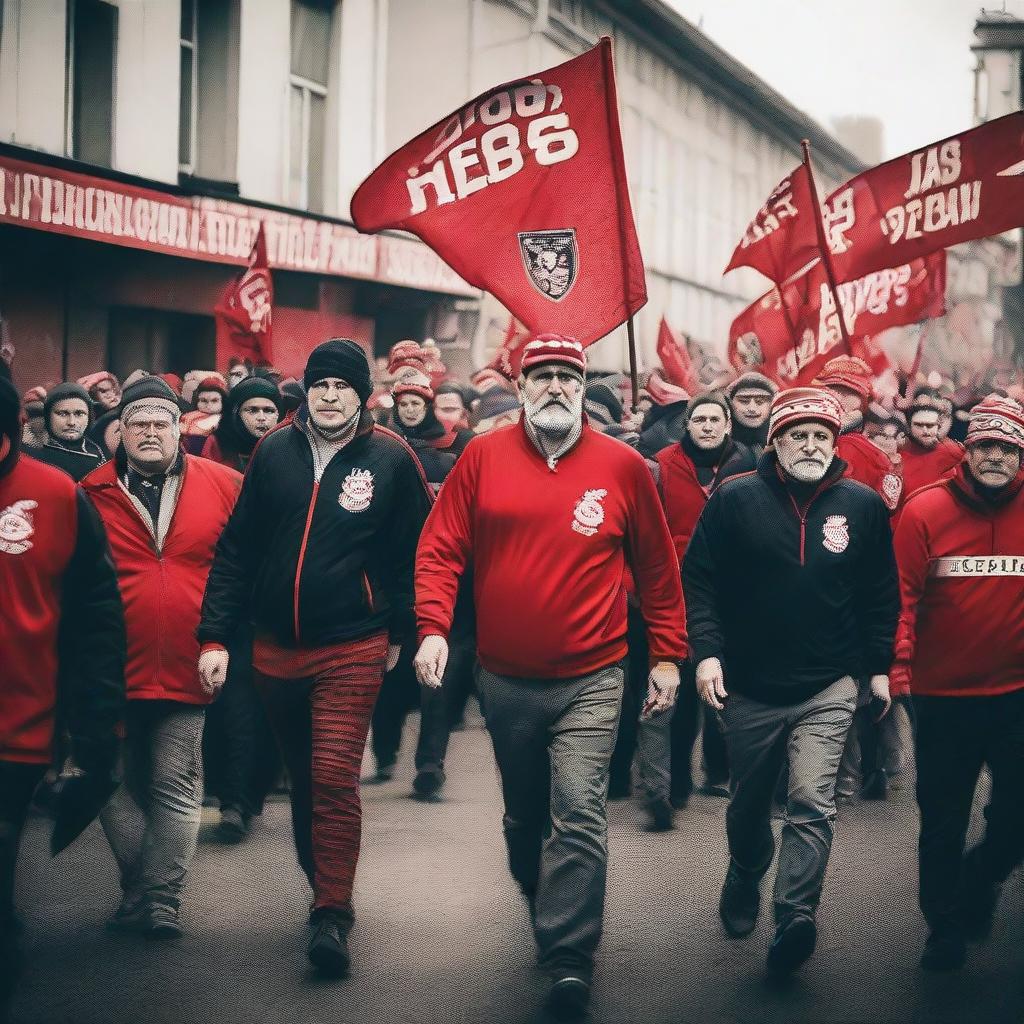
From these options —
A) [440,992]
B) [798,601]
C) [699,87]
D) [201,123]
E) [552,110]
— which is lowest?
[440,992]

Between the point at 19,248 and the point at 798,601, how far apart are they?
12.4 m

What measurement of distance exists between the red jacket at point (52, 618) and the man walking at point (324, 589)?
2.97 ft

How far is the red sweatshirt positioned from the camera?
17.9 ft

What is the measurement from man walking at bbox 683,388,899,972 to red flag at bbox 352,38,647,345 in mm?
1908

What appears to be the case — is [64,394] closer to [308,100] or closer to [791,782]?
[791,782]

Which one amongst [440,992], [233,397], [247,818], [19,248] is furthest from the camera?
[19,248]

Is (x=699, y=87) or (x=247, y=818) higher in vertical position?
(x=699, y=87)

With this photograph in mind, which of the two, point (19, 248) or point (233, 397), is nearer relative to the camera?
point (233, 397)

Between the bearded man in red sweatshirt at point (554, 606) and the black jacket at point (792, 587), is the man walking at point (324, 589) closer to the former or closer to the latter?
the bearded man in red sweatshirt at point (554, 606)

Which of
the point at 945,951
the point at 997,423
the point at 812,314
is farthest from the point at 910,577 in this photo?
the point at 812,314

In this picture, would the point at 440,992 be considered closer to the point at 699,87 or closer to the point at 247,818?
the point at 247,818

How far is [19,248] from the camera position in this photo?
53.7ft

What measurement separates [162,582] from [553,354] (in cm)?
171

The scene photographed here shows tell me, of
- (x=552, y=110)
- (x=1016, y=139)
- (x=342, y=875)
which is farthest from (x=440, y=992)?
(x=1016, y=139)
